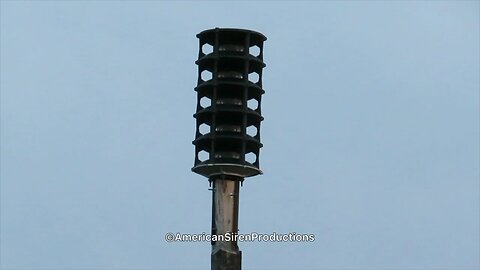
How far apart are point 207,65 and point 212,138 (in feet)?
11.3

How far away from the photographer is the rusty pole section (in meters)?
64.4

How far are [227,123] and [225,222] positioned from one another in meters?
4.59

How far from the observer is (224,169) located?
213 feet

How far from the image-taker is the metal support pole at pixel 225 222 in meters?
64.9

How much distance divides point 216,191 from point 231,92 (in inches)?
190

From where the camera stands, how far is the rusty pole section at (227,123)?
6438 centimetres

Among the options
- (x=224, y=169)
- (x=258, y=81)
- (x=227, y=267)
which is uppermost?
(x=258, y=81)

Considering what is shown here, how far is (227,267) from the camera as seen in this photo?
2554 inches

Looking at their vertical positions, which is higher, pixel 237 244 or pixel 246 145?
pixel 246 145

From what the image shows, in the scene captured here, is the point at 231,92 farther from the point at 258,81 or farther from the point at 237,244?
the point at 237,244

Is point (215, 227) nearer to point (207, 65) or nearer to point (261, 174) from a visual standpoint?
point (261, 174)

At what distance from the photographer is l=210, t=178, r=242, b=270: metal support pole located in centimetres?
6494

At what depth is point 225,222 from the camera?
65.6 meters

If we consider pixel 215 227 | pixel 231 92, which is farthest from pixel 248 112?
pixel 215 227
